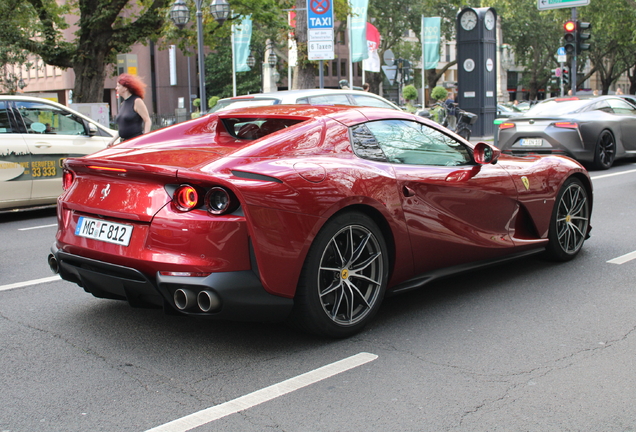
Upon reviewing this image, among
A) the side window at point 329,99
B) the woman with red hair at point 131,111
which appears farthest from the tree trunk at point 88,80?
the woman with red hair at point 131,111

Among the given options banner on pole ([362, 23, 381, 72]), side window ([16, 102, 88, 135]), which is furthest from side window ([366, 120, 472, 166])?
banner on pole ([362, 23, 381, 72])

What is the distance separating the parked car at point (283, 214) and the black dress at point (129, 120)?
4976mm

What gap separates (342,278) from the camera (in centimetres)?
429

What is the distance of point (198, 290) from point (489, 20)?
2251 cm

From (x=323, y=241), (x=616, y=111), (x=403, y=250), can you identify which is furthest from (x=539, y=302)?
(x=616, y=111)

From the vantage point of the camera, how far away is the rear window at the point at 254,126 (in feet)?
15.8

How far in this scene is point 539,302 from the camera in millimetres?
5195

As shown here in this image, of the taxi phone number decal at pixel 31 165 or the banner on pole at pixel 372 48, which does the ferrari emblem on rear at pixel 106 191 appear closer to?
the taxi phone number decal at pixel 31 165

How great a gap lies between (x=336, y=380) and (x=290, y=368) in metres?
0.30

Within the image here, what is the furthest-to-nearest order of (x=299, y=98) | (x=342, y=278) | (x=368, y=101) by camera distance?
(x=368, y=101) < (x=299, y=98) < (x=342, y=278)

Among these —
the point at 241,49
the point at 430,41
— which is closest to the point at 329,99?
the point at 430,41

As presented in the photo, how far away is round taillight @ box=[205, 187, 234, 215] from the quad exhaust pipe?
1.35ft

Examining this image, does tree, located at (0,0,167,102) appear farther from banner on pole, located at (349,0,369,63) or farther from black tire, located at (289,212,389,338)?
black tire, located at (289,212,389,338)

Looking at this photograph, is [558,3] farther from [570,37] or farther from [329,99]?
[329,99]
